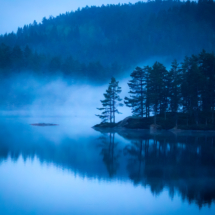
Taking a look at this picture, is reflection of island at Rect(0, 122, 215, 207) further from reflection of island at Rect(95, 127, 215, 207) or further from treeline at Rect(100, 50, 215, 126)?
treeline at Rect(100, 50, 215, 126)

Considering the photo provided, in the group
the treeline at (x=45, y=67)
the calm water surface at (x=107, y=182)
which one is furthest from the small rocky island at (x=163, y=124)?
the treeline at (x=45, y=67)

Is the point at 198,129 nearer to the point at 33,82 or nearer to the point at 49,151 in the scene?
the point at 49,151

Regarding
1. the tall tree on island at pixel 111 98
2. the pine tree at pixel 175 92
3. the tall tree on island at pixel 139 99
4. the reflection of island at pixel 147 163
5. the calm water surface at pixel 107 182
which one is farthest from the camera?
the tall tree on island at pixel 111 98

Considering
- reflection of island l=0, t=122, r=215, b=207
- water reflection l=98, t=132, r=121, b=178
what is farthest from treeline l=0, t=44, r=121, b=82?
water reflection l=98, t=132, r=121, b=178

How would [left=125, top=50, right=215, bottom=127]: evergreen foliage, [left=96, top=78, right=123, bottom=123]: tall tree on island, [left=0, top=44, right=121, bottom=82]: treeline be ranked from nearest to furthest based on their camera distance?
[left=125, top=50, right=215, bottom=127]: evergreen foliage, [left=96, top=78, right=123, bottom=123]: tall tree on island, [left=0, top=44, right=121, bottom=82]: treeline

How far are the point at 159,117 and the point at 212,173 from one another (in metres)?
32.2

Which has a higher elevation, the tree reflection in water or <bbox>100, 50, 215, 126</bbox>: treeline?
<bbox>100, 50, 215, 126</bbox>: treeline

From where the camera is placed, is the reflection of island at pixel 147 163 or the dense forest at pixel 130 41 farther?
the dense forest at pixel 130 41

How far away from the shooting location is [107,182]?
14.3 m

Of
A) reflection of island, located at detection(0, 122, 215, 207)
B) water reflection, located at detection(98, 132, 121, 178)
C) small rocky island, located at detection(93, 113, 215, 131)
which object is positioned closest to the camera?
reflection of island, located at detection(0, 122, 215, 207)

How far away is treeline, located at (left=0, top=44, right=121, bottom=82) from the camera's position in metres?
109

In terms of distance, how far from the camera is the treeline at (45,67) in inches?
4309

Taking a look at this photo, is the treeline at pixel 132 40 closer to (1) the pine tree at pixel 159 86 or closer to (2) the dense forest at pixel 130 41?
(2) the dense forest at pixel 130 41

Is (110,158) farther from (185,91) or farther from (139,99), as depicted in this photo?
(185,91)
